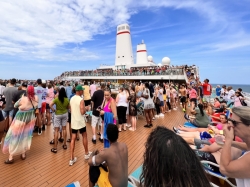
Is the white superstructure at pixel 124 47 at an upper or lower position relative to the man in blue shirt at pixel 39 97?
upper

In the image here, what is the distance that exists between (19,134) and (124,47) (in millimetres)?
29481

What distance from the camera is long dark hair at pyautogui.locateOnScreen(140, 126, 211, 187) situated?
840 millimetres

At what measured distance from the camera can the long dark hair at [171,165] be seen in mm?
840

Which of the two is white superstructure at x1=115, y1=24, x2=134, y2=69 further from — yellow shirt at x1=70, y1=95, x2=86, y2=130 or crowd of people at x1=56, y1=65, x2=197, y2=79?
yellow shirt at x1=70, y1=95, x2=86, y2=130

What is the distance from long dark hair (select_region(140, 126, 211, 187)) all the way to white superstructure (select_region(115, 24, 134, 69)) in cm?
3019

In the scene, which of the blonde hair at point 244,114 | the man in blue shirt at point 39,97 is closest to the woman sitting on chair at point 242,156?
the blonde hair at point 244,114

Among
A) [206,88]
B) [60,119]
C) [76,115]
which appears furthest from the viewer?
[206,88]

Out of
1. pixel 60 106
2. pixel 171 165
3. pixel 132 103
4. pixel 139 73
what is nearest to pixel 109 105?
pixel 60 106

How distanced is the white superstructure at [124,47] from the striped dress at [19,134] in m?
27.5

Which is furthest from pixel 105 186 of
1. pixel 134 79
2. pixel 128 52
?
pixel 128 52

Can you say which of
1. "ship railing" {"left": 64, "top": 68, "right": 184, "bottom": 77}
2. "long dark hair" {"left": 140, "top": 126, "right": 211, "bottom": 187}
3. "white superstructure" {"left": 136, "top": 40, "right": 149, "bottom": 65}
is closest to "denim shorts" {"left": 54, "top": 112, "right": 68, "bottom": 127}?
"long dark hair" {"left": 140, "top": 126, "right": 211, "bottom": 187}

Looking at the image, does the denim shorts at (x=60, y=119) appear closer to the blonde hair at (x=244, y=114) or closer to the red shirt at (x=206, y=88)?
the blonde hair at (x=244, y=114)

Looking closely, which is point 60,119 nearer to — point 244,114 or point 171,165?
point 171,165

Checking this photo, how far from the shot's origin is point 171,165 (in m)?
0.84
